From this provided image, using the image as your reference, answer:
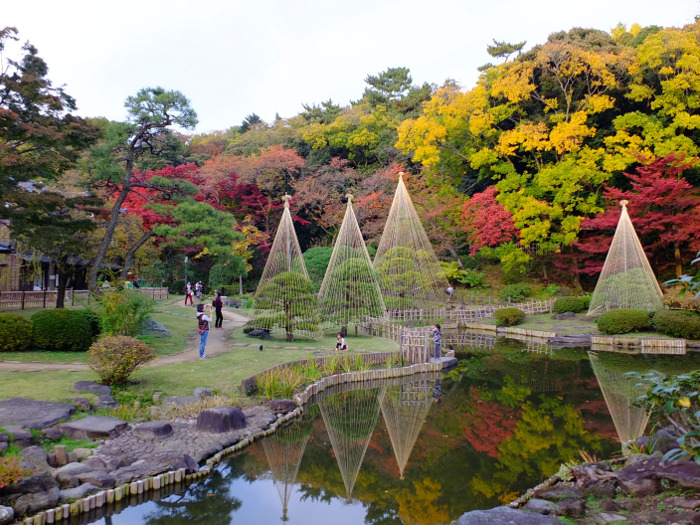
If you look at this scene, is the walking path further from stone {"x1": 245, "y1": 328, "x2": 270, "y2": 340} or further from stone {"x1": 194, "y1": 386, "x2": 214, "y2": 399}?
stone {"x1": 194, "y1": 386, "x2": 214, "y2": 399}

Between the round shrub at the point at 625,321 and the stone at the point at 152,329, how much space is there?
17.0m

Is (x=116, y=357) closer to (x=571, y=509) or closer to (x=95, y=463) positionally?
(x=95, y=463)

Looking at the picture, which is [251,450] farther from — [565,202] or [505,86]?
[505,86]

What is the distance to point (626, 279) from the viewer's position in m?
21.0

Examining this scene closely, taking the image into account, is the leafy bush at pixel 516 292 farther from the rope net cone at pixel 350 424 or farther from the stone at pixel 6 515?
the stone at pixel 6 515

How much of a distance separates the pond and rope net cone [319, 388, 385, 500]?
0.08 feet

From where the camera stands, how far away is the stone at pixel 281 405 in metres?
10.2

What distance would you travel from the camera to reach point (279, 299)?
15875 mm

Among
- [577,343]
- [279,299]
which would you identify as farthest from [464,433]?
[577,343]

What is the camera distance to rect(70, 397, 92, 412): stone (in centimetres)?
880

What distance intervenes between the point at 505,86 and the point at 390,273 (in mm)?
15222

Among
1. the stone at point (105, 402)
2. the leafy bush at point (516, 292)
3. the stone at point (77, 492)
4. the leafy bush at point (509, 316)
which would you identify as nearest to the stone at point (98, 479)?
the stone at point (77, 492)

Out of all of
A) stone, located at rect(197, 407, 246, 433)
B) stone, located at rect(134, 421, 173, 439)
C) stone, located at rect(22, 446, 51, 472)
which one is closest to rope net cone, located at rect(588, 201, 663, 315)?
stone, located at rect(197, 407, 246, 433)

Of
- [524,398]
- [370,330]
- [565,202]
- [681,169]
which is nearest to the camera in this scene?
[524,398]
